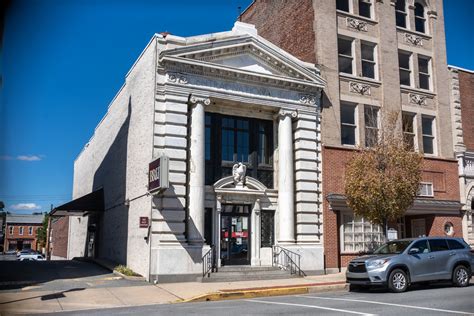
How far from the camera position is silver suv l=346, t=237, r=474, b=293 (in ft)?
51.3

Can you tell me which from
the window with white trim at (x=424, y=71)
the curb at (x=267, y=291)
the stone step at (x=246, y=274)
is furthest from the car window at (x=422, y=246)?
the window with white trim at (x=424, y=71)

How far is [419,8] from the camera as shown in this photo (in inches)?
1146

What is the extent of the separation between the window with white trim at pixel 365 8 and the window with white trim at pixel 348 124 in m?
5.42

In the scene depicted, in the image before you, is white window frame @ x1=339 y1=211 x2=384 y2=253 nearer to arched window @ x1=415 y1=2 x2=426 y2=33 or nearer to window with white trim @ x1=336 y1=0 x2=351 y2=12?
window with white trim @ x1=336 y1=0 x2=351 y2=12

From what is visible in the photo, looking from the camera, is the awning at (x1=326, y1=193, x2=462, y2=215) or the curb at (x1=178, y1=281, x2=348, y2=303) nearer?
the curb at (x1=178, y1=281, x2=348, y2=303)

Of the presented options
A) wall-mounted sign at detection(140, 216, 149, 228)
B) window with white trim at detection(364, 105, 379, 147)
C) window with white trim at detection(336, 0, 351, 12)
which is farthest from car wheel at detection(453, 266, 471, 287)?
window with white trim at detection(336, 0, 351, 12)

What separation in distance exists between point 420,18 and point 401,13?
4.77 ft

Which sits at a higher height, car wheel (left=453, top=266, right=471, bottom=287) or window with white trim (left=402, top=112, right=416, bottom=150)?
window with white trim (left=402, top=112, right=416, bottom=150)

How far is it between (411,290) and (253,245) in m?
7.76

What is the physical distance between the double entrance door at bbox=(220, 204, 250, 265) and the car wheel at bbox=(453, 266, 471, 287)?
28.6ft

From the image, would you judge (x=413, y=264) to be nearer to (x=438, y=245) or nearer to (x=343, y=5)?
(x=438, y=245)

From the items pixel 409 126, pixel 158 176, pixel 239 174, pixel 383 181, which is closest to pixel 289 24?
pixel 409 126

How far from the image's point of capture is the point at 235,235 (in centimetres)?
2200

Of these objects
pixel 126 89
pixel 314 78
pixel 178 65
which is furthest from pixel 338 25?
pixel 126 89
